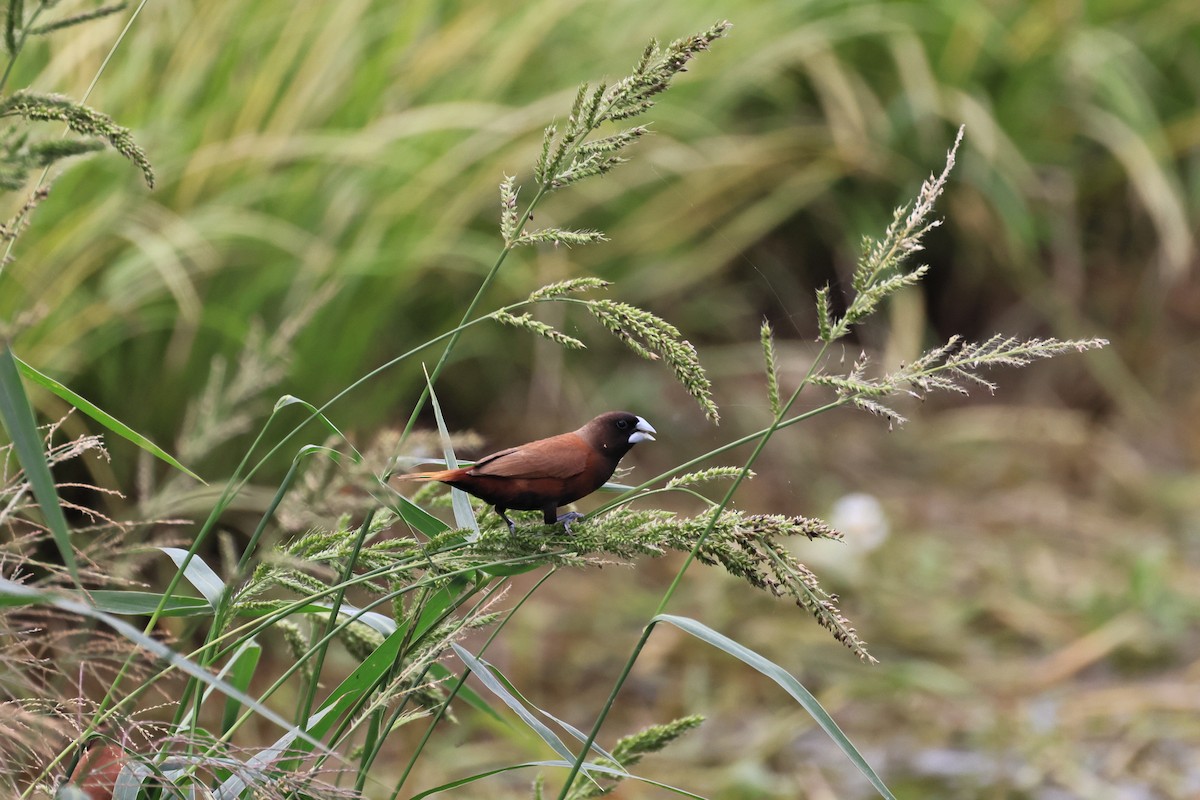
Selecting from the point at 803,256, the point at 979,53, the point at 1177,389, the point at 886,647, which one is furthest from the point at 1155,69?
the point at 886,647

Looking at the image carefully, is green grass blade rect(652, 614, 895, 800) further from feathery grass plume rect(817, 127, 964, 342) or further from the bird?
feathery grass plume rect(817, 127, 964, 342)

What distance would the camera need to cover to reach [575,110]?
1.14 meters

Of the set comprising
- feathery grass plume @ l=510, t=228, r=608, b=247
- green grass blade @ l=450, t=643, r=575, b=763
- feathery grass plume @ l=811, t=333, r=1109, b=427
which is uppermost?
feathery grass plume @ l=510, t=228, r=608, b=247

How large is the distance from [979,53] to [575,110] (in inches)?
154

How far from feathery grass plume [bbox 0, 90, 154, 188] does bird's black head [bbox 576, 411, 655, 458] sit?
52cm

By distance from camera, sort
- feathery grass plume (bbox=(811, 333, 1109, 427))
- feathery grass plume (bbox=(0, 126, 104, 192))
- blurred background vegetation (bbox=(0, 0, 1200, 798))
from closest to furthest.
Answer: feathery grass plume (bbox=(0, 126, 104, 192)) < feathery grass plume (bbox=(811, 333, 1109, 427)) < blurred background vegetation (bbox=(0, 0, 1200, 798))

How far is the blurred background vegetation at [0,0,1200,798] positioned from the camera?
9.79 feet

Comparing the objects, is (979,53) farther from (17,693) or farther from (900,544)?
(17,693)

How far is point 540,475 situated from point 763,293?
3.45m

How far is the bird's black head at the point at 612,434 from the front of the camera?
1350 mm

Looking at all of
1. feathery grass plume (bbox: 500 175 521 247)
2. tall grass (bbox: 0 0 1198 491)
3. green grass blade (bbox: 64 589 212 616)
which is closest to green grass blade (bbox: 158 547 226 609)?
green grass blade (bbox: 64 589 212 616)

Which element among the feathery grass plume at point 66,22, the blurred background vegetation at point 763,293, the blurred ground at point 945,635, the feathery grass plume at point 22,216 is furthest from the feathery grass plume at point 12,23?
the blurred ground at point 945,635

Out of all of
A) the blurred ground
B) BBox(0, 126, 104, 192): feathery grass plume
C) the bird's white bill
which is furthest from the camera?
the blurred ground

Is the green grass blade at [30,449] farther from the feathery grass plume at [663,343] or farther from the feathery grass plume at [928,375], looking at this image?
the feathery grass plume at [928,375]
